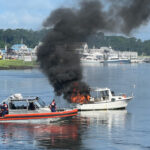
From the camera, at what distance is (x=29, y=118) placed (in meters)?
54.2

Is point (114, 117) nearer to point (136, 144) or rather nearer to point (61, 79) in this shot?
point (61, 79)

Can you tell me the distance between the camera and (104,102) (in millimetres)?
66000

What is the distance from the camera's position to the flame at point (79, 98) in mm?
64500

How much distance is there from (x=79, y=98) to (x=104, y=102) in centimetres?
353

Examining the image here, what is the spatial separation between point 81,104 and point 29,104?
11.5 metres

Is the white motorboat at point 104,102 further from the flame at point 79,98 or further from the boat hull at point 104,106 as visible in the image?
the flame at point 79,98

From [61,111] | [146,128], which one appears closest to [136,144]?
→ [146,128]

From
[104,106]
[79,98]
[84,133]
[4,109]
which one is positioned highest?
[79,98]

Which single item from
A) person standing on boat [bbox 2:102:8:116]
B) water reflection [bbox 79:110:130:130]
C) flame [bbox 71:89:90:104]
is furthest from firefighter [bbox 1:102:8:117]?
flame [bbox 71:89:90:104]

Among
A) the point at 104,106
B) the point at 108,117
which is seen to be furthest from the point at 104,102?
the point at 108,117

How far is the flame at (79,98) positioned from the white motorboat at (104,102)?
1.52ft

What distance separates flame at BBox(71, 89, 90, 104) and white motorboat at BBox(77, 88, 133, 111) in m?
0.46

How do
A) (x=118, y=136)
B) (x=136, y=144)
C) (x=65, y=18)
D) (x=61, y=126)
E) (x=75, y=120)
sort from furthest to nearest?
(x=65, y=18)
(x=75, y=120)
(x=61, y=126)
(x=118, y=136)
(x=136, y=144)

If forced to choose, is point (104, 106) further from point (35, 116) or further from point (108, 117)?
point (35, 116)
